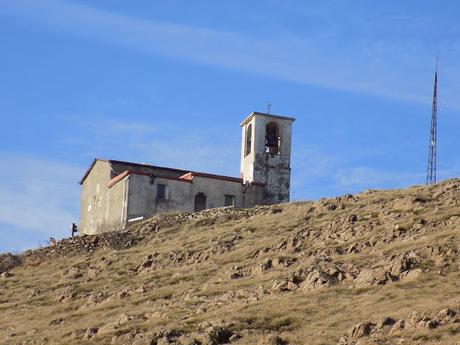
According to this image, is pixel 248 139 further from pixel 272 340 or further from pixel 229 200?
pixel 272 340

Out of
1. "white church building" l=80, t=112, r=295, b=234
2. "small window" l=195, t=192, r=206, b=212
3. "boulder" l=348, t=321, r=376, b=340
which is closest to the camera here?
"boulder" l=348, t=321, r=376, b=340

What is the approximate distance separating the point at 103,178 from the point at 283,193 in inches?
496

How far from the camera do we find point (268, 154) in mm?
73812

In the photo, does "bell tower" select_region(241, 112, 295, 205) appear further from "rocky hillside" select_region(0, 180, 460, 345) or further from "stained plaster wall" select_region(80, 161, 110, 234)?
"stained plaster wall" select_region(80, 161, 110, 234)

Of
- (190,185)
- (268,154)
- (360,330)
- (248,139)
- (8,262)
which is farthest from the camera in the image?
(248,139)

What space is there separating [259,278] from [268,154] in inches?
1147

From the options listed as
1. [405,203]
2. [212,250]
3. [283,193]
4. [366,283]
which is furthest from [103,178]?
[366,283]

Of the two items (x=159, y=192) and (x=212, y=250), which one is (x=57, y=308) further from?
(x=159, y=192)

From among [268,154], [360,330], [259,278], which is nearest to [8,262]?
[268,154]

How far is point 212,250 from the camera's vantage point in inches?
2140

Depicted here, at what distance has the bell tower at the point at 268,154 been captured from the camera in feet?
239

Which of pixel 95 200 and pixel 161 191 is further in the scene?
pixel 95 200

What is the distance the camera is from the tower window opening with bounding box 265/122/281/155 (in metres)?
74.4

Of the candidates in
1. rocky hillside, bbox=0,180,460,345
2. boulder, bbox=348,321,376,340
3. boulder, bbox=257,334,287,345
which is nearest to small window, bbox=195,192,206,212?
rocky hillside, bbox=0,180,460,345
